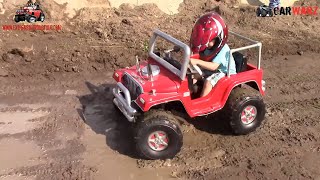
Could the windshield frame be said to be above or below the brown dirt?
above

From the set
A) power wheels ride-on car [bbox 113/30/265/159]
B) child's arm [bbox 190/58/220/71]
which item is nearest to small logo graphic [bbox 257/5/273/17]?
power wheels ride-on car [bbox 113/30/265/159]

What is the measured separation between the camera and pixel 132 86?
5.22 meters

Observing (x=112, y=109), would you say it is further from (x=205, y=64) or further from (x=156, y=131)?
(x=205, y=64)

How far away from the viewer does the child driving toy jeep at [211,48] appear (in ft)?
16.4

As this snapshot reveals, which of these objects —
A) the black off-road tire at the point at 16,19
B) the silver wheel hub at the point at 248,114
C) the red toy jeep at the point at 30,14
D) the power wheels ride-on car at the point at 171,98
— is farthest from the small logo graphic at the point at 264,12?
the black off-road tire at the point at 16,19

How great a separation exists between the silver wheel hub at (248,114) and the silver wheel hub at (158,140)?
1134mm

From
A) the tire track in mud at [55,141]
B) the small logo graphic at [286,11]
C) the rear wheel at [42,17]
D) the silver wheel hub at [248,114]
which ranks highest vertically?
the rear wheel at [42,17]

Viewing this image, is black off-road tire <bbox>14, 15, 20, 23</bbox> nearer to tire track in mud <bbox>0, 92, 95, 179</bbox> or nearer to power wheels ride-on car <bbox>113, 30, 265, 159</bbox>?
tire track in mud <bbox>0, 92, 95, 179</bbox>

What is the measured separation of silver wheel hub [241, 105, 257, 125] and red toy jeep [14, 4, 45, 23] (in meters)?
4.95

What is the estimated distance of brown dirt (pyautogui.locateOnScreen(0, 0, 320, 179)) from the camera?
4.92 meters

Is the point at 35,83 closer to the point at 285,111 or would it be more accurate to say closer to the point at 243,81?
the point at 243,81

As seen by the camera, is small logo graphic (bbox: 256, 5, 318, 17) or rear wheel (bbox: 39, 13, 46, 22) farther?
small logo graphic (bbox: 256, 5, 318, 17)

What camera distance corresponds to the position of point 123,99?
16.7 feet

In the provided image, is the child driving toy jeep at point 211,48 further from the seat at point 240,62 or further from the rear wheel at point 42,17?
the rear wheel at point 42,17
